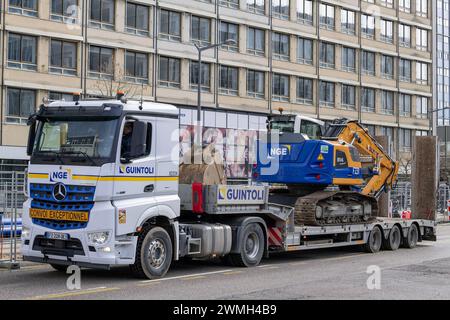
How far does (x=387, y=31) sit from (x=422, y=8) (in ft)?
24.1

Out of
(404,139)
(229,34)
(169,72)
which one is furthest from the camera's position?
(404,139)

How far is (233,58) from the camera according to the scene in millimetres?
52188

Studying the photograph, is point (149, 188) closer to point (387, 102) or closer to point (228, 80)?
point (228, 80)

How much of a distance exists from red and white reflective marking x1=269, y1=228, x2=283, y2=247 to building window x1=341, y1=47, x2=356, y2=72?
4848cm

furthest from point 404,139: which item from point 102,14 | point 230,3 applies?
point 102,14

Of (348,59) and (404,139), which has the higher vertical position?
(348,59)

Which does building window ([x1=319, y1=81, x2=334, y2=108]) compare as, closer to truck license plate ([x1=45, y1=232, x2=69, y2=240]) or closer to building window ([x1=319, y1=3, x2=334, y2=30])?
building window ([x1=319, y1=3, x2=334, y2=30])

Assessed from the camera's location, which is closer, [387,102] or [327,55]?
[327,55]

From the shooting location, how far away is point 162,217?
42.1 feet

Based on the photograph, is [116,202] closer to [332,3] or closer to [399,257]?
[399,257]

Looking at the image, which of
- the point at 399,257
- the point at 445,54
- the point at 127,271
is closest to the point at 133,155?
the point at 127,271

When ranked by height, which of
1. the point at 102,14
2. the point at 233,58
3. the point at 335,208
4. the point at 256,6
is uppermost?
the point at 256,6

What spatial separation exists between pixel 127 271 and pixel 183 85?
3640 centimetres

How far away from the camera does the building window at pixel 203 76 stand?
164ft
